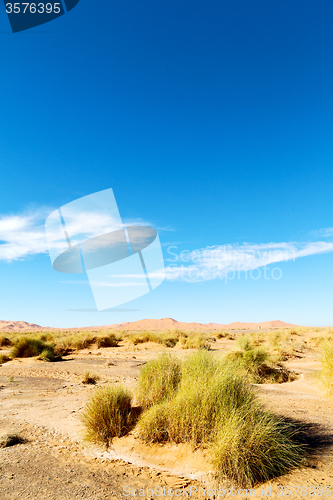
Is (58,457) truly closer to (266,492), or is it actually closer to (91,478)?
(91,478)

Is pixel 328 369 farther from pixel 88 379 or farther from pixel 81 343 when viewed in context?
pixel 81 343

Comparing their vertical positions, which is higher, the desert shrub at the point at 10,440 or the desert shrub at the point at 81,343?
the desert shrub at the point at 81,343

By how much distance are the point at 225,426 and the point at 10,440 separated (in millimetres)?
4369

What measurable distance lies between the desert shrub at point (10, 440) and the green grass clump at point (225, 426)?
253 cm

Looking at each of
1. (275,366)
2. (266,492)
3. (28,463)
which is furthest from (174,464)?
(275,366)

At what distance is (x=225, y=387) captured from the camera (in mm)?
5801

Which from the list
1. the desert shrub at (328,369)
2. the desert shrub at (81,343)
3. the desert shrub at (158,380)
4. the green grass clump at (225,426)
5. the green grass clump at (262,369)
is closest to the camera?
the green grass clump at (225,426)

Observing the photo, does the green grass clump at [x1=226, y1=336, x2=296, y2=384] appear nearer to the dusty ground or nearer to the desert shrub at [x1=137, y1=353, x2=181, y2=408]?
the dusty ground

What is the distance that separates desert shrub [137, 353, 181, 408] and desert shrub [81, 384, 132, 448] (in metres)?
0.58

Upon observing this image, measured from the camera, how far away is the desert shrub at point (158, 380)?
6.95 metres

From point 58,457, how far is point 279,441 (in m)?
3.91

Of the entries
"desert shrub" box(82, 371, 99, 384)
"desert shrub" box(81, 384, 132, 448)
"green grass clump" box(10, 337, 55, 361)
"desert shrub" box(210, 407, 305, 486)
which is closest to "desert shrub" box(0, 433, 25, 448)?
"desert shrub" box(81, 384, 132, 448)

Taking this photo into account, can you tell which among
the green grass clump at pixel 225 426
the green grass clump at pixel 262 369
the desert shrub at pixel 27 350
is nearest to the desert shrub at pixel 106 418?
the green grass clump at pixel 225 426

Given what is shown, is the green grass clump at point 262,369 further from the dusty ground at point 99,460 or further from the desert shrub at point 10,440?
→ the desert shrub at point 10,440
